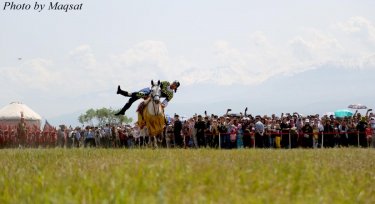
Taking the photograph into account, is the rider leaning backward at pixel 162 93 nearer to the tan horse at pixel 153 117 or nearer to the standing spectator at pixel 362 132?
the tan horse at pixel 153 117

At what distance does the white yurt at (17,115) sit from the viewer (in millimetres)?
51409

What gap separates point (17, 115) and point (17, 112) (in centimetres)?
41

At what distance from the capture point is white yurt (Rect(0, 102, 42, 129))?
51.4m

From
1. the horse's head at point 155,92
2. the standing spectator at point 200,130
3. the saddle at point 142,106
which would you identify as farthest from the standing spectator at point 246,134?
the horse's head at point 155,92

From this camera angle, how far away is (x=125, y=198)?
20.6 ft

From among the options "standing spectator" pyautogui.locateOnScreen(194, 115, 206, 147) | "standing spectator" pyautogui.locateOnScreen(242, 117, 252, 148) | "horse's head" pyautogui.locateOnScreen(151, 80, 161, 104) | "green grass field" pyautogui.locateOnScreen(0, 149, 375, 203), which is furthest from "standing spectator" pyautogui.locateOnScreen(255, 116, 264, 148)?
"green grass field" pyautogui.locateOnScreen(0, 149, 375, 203)

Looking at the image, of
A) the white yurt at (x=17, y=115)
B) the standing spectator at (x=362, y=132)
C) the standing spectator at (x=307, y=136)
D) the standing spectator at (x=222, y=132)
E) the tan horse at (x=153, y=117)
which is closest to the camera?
the tan horse at (x=153, y=117)

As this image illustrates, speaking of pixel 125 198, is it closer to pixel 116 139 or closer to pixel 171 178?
pixel 171 178

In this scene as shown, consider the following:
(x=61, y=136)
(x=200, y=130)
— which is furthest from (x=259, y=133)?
(x=61, y=136)

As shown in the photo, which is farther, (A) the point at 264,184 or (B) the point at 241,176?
(B) the point at 241,176

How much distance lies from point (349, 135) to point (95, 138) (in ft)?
47.8

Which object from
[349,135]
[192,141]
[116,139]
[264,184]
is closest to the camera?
[264,184]

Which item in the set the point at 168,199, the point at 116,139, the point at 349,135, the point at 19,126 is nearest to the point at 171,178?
the point at 168,199

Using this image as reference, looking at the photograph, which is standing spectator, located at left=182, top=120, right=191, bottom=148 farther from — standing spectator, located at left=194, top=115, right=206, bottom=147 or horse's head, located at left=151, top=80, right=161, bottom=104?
horse's head, located at left=151, top=80, right=161, bottom=104
